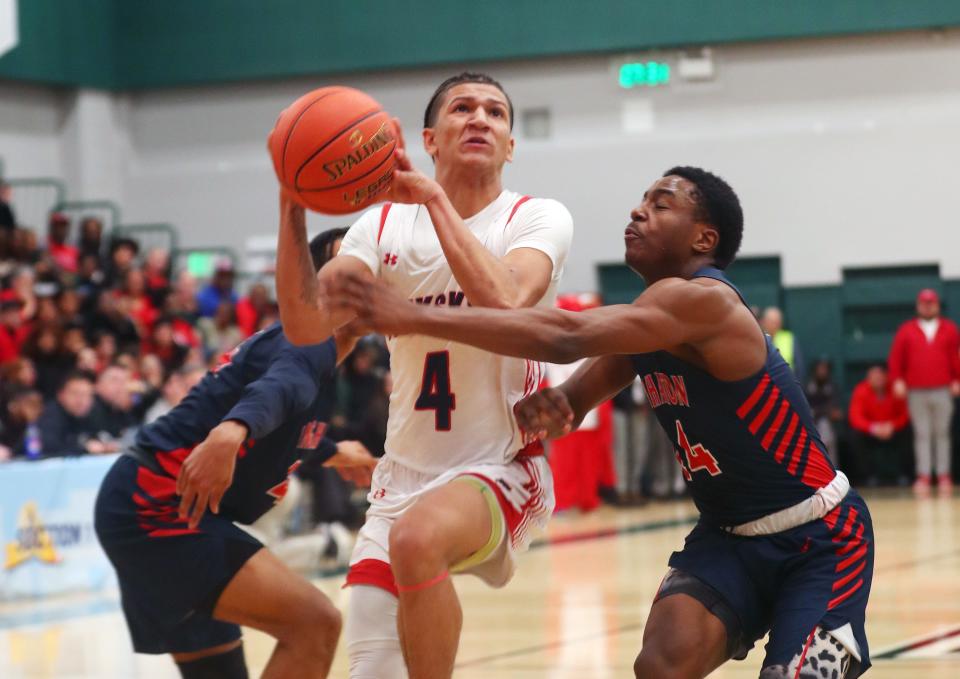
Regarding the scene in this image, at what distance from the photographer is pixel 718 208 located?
4.50 metres

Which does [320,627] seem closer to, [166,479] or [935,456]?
[166,479]

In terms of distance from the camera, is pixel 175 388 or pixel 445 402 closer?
pixel 445 402

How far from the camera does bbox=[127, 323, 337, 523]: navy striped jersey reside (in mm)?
5043

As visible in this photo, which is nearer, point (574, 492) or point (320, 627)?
point (320, 627)

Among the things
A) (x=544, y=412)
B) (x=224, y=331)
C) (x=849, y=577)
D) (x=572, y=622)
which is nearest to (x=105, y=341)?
(x=224, y=331)

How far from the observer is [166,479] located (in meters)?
5.10

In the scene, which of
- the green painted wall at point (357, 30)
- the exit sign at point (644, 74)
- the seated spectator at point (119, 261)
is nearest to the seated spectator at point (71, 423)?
the seated spectator at point (119, 261)

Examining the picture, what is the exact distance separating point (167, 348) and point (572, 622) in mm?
7166

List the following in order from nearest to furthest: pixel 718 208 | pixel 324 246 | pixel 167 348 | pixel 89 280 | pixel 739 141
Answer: pixel 718 208
pixel 324 246
pixel 167 348
pixel 89 280
pixel 739 141

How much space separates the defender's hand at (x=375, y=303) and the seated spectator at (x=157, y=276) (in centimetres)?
1318

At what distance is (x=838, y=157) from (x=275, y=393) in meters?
14.8

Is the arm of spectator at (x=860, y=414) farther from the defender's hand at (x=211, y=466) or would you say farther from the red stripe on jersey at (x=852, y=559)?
the defender's hand at (x=211, y=466)

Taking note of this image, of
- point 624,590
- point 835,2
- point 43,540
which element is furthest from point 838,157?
point 43,540

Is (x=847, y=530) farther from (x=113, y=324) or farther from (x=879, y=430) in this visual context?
(x=879, y=430)
